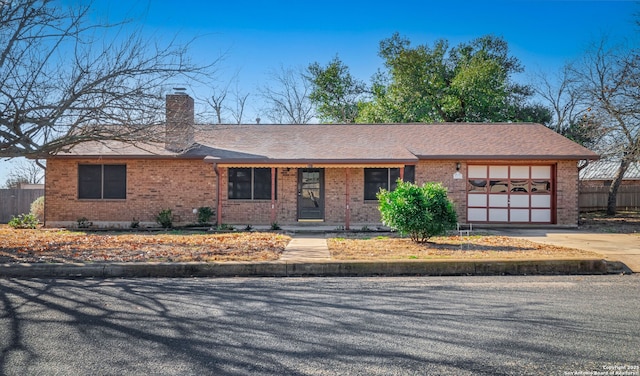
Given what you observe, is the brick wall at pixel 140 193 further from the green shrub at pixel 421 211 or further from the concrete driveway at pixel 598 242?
the concrete driveway at pixel 598 242

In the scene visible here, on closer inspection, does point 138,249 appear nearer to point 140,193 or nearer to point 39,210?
point 140,193

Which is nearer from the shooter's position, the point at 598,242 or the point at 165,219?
the point at 598,242

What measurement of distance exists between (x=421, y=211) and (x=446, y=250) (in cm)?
133

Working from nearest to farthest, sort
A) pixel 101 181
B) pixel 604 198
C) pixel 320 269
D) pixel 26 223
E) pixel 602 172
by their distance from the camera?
pixel 320 269
pixel 26 223
pixel 101 181
pixel 604 198
pixel 602 172

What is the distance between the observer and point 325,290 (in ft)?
22.2

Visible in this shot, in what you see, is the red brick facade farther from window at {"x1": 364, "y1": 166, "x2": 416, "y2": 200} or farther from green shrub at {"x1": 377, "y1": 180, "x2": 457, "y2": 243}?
green shrub at {"x1": 377, "y1": 180, "x2": 457, "y2": 243}

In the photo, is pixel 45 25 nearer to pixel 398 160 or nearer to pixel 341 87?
pixel 398 160

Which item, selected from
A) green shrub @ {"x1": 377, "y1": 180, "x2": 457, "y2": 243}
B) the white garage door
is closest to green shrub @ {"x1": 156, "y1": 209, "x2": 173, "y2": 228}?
green shrub @ {"x1": 377, "y1": 180, "x2": 457, "y2": 243}

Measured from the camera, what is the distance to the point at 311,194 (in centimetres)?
1767

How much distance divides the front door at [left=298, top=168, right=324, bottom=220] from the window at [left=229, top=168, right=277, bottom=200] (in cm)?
120

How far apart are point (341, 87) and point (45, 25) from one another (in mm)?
29165

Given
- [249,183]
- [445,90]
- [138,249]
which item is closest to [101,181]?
[249,183]

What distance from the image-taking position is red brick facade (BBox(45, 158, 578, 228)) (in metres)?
17.4

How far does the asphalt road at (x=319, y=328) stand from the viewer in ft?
12.5
